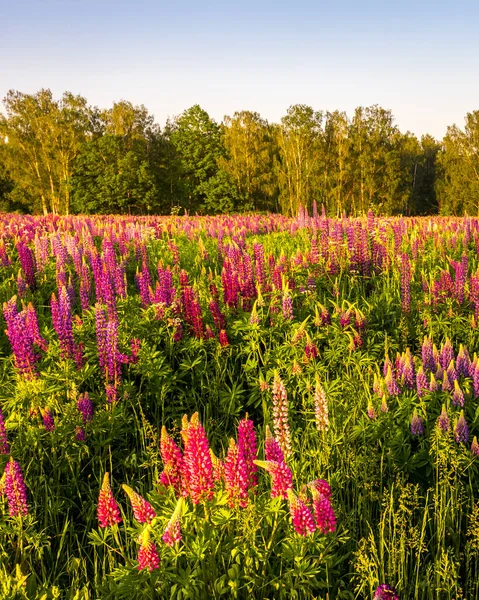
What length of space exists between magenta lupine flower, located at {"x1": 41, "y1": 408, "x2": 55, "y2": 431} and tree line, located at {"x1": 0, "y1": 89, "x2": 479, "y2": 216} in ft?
173

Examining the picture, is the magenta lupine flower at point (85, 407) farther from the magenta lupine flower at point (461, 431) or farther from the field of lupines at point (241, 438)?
the magenta lupine flower at point (461, 431)

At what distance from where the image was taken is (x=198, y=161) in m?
62.7

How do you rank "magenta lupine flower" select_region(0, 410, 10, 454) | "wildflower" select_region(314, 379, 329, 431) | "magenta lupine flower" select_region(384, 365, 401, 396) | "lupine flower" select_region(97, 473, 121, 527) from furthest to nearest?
"magenta lupine flower" select_region(384, 365, 401, 396) < "magenta lupine flower" select_region(0, 410, 10, 454) < "wildflower" select_region(314, 379, 329, 431) < "lupine flower" select_region(97, 473, 121, 527)

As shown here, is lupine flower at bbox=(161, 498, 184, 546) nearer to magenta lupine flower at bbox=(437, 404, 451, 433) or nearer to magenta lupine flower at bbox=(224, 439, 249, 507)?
magenta lupine flower at bbox=(224, 439, 249, 507)

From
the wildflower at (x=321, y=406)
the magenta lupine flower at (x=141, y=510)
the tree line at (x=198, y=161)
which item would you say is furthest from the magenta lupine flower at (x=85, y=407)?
the tree line at (x=198, y=161)

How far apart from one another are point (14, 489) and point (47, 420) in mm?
874

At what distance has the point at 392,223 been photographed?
30.7ft

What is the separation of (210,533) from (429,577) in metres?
1.19

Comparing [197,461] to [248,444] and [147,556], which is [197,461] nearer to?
[248,444]

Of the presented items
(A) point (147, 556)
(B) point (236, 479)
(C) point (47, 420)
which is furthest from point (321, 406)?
(C) point (47, 420)

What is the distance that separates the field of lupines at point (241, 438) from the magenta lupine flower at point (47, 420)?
0.05ft

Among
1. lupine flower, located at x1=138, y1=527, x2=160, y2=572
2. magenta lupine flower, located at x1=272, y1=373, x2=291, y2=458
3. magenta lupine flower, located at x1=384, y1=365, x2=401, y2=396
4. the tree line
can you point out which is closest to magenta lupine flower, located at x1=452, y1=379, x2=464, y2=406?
magenta lupine flower, located at x1=384, y1=365, x2=401, y2=396

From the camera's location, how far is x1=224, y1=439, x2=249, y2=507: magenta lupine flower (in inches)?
93.6

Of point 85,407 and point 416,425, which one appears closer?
point 416,425
